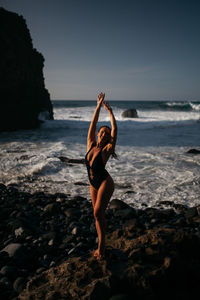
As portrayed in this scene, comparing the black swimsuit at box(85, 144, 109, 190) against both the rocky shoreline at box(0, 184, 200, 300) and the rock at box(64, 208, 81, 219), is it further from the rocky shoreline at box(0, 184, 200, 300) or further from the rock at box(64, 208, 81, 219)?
the rock at box(64, 208, 81, 219)

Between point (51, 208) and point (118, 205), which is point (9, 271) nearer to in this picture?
point (51, 208)

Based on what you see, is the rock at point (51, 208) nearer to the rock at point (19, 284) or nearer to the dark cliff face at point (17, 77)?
the rock at point (19, 284)

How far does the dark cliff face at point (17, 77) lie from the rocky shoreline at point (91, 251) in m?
16.4

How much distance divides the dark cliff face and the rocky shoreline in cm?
1645

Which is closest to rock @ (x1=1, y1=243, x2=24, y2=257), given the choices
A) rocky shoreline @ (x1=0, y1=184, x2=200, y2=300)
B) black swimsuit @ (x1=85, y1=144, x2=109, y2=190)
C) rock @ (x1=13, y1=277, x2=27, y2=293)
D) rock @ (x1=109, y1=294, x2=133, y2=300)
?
rocky shoreline @ (x1=0, y1=184, x2=200, y2=300)

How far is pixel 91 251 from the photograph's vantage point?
3.52 m

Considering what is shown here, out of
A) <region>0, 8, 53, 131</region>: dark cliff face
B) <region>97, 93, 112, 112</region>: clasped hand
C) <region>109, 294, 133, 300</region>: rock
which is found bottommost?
<region>109, 294, 133, 300</region>: rock

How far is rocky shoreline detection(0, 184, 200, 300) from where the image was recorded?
2.13 m

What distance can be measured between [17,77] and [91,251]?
2012cm

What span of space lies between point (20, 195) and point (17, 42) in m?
19.5

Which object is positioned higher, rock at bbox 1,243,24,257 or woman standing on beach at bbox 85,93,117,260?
woman standing on beach at bbox 85,93,117,260

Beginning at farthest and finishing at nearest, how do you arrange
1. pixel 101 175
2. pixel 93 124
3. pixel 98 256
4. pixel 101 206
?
pixel 93 124 → pixel 101 175 → pixel 101 206 → pixel 98 256

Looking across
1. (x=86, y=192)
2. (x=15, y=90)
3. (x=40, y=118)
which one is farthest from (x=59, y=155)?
(x=40, y=118)

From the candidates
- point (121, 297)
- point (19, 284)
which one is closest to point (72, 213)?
point (19, 284)
